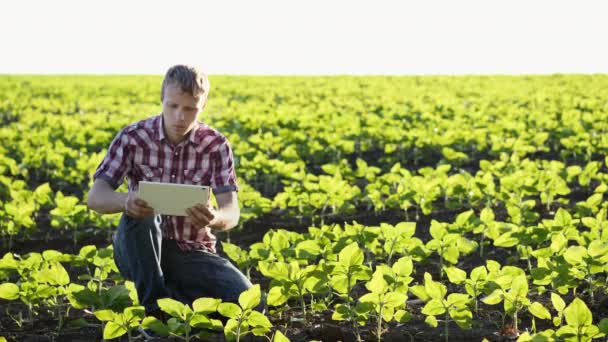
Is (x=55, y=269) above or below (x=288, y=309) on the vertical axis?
above

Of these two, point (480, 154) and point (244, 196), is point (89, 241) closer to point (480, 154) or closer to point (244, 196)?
point (244, 196)

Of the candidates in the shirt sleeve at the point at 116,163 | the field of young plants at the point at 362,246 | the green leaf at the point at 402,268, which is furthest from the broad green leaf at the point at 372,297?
the shirt sleeve at the point at 116,163

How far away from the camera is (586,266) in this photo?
3641mm

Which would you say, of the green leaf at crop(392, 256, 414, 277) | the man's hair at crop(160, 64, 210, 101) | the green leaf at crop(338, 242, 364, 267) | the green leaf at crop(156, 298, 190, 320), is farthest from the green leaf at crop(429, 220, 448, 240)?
the green leaf at crop(156, 298, 190, 320)

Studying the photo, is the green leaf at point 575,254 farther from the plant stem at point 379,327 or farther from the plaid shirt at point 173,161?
the plaid shirt at point 173,161

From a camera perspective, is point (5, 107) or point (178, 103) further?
point (5, 107)

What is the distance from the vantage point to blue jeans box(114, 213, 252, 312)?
3494 mm

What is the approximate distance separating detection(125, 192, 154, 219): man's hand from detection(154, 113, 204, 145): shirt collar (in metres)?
0.44

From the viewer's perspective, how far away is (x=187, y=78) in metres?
3.43

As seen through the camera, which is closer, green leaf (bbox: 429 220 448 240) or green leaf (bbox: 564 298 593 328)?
green leaf (bbox: 564 298 593 328)

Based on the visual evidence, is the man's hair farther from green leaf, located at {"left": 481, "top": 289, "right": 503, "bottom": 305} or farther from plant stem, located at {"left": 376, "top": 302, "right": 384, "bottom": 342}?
green leaf, located at {"left": 481, "top": 289, "right": 503, "bottom": 305}

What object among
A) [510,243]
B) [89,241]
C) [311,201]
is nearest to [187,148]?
[510,243]

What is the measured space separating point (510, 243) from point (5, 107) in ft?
54.3

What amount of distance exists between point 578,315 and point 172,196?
160 cm
